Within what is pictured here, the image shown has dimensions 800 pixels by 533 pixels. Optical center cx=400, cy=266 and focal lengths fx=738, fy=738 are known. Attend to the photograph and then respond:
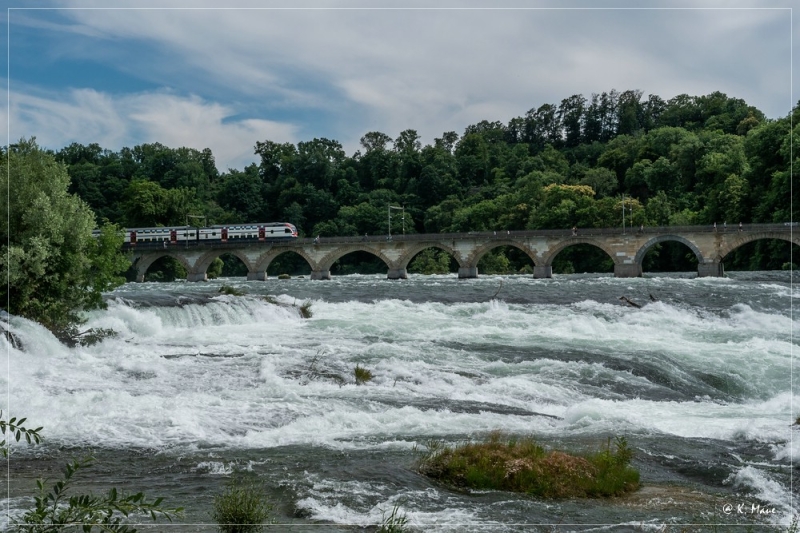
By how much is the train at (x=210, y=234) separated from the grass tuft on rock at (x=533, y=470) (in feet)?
227

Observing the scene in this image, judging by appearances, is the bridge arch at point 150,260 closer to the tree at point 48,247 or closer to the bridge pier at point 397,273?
the bridge pier at point 397,273

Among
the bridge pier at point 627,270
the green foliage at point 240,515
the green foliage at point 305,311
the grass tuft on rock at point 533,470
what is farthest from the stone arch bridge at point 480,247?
the green foliage at point 240,515

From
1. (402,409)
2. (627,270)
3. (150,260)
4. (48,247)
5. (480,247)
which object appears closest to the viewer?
(402,409)

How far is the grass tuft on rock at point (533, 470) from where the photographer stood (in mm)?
8484

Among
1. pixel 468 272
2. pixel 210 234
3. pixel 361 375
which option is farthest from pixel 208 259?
pixel 361 375

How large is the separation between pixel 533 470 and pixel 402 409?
14.3ft

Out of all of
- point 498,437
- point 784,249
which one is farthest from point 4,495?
point 784,249

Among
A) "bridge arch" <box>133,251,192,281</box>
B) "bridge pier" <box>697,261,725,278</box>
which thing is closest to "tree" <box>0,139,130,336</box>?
"bridge pier" <box>697,261,725,278</box>

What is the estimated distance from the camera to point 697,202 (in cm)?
8344

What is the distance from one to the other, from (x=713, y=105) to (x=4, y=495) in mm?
122262

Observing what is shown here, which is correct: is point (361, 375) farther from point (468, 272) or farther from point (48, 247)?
point (468, 272)

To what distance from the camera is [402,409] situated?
1277cm

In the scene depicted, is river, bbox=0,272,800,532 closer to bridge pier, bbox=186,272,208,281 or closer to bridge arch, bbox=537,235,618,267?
bridge arch, bbox=537,235,618,267

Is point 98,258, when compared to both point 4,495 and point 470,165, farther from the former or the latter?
point 470,165
